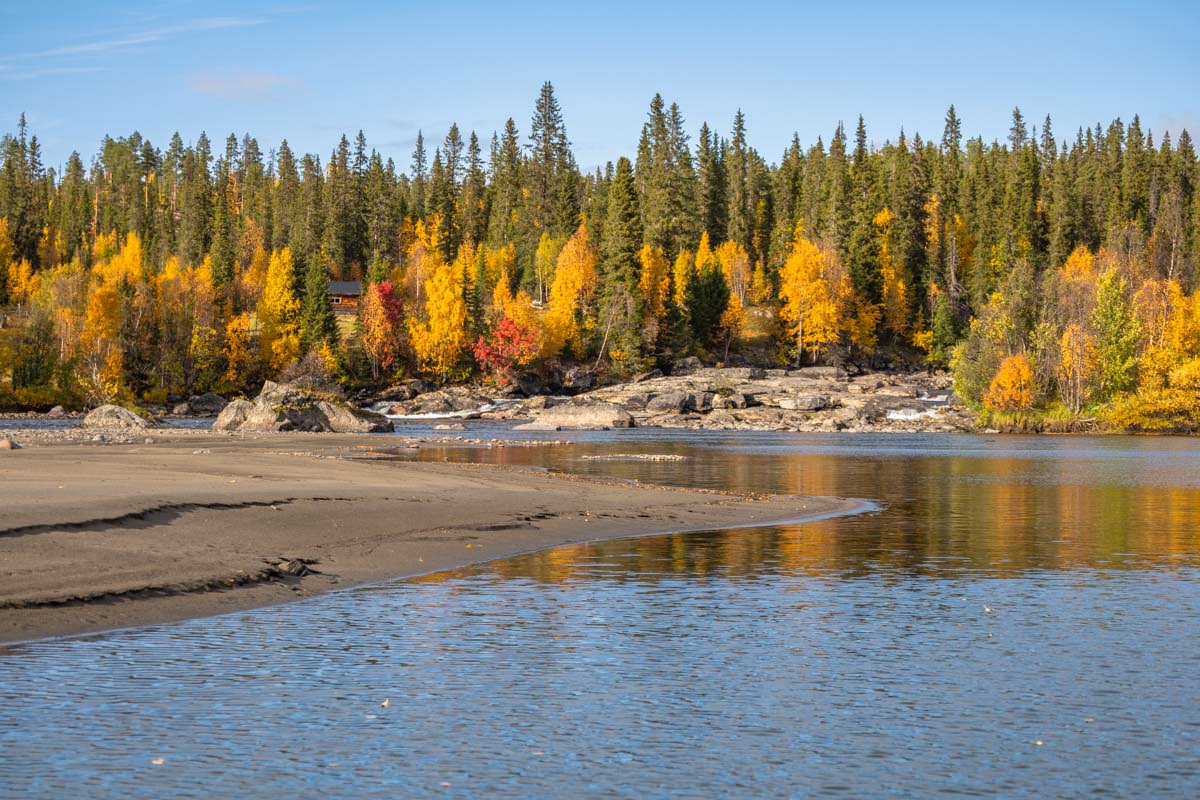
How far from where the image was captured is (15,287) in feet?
448

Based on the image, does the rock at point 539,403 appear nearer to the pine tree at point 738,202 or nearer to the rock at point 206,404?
the rock at point 206,404

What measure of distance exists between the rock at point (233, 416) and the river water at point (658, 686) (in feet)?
162

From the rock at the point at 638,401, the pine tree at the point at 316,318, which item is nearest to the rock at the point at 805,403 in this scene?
the rock at the point at 638,401

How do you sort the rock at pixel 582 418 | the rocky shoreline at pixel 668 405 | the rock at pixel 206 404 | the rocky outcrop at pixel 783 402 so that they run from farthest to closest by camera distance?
the rock at pixel 206 404
the rocky outcrop at pixel 783 402
the rock at pixel 582 418
the rocky shoreline at pixel 668 405

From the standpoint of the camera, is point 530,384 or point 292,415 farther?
point 530,384

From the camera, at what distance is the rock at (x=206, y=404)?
94.1 m

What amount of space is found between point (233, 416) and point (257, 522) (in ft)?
159

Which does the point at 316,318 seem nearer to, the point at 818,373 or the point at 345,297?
the point at 345,297

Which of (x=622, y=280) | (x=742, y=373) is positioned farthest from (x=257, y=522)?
(x=622, y=280)

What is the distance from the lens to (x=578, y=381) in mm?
109188

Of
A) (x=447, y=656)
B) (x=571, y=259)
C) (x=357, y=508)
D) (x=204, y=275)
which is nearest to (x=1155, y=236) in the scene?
(x=571, y=259)

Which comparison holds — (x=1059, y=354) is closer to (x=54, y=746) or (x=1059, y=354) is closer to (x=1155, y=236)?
(x=1155, y=236)

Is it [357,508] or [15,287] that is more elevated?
[15,287]

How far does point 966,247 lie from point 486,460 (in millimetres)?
113398
